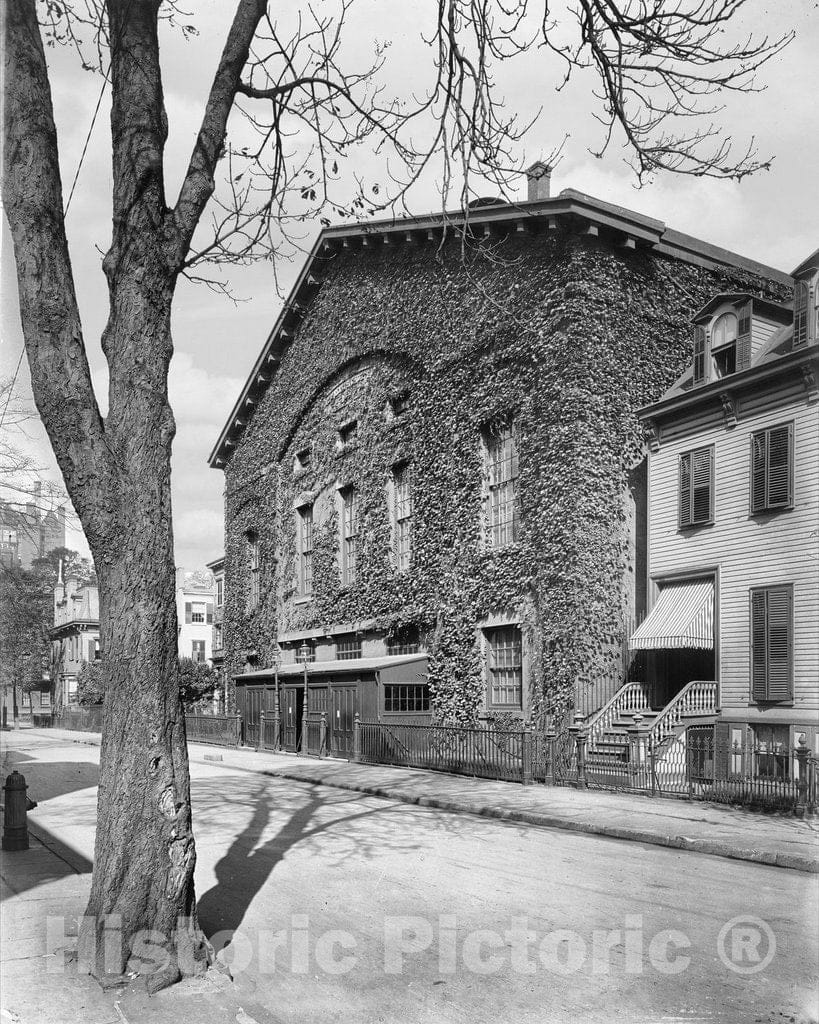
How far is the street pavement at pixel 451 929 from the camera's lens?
6160 millimetres

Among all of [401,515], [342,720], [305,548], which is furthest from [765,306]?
[305,548]

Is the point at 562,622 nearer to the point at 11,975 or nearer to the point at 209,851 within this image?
the point at 209,851

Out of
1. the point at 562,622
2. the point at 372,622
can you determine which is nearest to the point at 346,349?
the point at 372,622

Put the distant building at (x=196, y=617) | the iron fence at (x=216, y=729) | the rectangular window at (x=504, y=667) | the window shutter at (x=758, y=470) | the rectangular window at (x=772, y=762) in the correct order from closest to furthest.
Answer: the rectangular window at (x=772, y=762) < the window shutter at (x=758, y=470) < the rectangular window at (x=504, y=667) < the iron fence at (x=216, y=729) < the distant building at (x=196, y=617)

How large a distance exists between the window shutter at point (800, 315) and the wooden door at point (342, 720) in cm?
1484

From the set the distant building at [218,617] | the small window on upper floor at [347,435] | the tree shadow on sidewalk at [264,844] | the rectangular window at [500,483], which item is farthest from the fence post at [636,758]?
the distant building at [218,617]

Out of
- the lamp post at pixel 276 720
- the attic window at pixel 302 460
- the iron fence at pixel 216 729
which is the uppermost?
the attic window at pixel 302 460

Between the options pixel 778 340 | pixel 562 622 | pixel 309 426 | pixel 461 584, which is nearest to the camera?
pixel 778 340

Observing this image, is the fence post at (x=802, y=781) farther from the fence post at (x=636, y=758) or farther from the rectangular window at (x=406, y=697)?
the rectangular window at (x=406, y=697)

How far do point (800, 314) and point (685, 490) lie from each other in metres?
4.41

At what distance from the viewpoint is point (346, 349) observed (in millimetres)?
33844

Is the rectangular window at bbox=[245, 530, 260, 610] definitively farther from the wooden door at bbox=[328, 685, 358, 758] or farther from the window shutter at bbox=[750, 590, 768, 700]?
the window shutter at bbox=[750, 590, 768, 700]

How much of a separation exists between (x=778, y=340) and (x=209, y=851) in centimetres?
1539

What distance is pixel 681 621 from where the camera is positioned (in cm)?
2089
